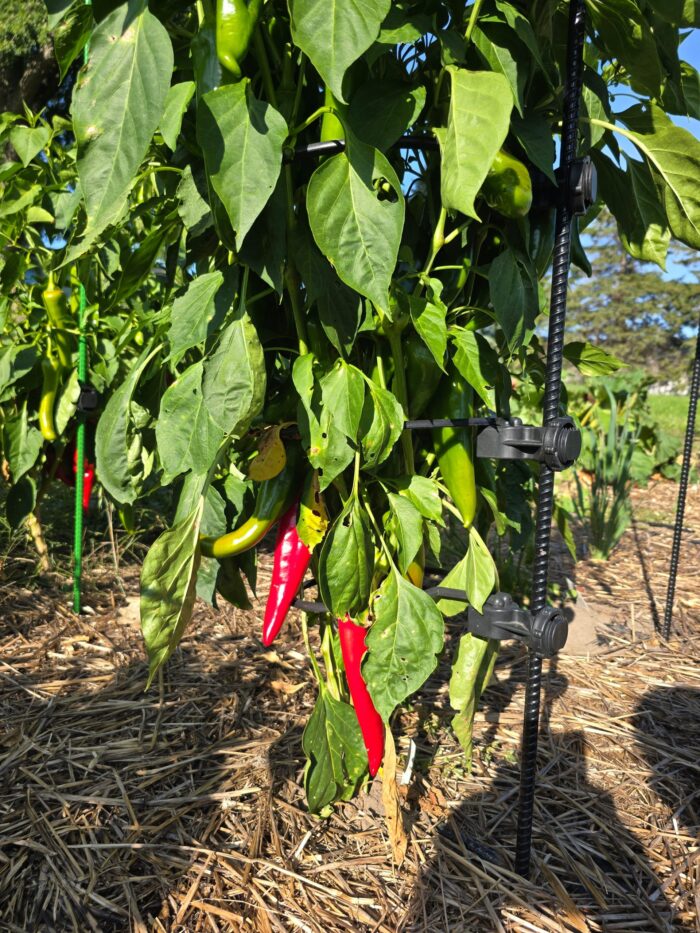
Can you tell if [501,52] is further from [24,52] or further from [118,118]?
[24,52]

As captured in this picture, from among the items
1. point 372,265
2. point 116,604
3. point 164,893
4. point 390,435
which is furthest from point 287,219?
point 116,604

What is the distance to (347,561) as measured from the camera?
90 cm

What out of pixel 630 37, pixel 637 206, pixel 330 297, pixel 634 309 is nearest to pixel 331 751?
pixel 330 297

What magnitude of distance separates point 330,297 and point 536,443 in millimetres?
314

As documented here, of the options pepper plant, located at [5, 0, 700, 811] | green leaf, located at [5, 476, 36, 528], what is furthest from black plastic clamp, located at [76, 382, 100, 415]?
pepper plant, located at [5, 0, 700, 811]

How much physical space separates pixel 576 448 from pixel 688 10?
0.49 meters

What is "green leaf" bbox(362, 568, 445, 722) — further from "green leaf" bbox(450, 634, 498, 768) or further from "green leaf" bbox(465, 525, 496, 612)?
"green leaf" bbox(450, 634, 498, 768)

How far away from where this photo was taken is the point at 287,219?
85cm

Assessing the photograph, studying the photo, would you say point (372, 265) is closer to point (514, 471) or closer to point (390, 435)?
point (390, 435)

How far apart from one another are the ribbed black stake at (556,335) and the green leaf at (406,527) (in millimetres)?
165

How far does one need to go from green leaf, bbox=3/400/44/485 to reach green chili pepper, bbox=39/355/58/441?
0.03 m

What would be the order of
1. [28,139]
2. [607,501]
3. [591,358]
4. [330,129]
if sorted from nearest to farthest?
[330,129]
[591,358]
[28,139]
[607,501]

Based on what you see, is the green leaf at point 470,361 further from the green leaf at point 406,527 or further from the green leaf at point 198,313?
the green leaf at point 198,313

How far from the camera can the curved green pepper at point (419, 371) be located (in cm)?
96
